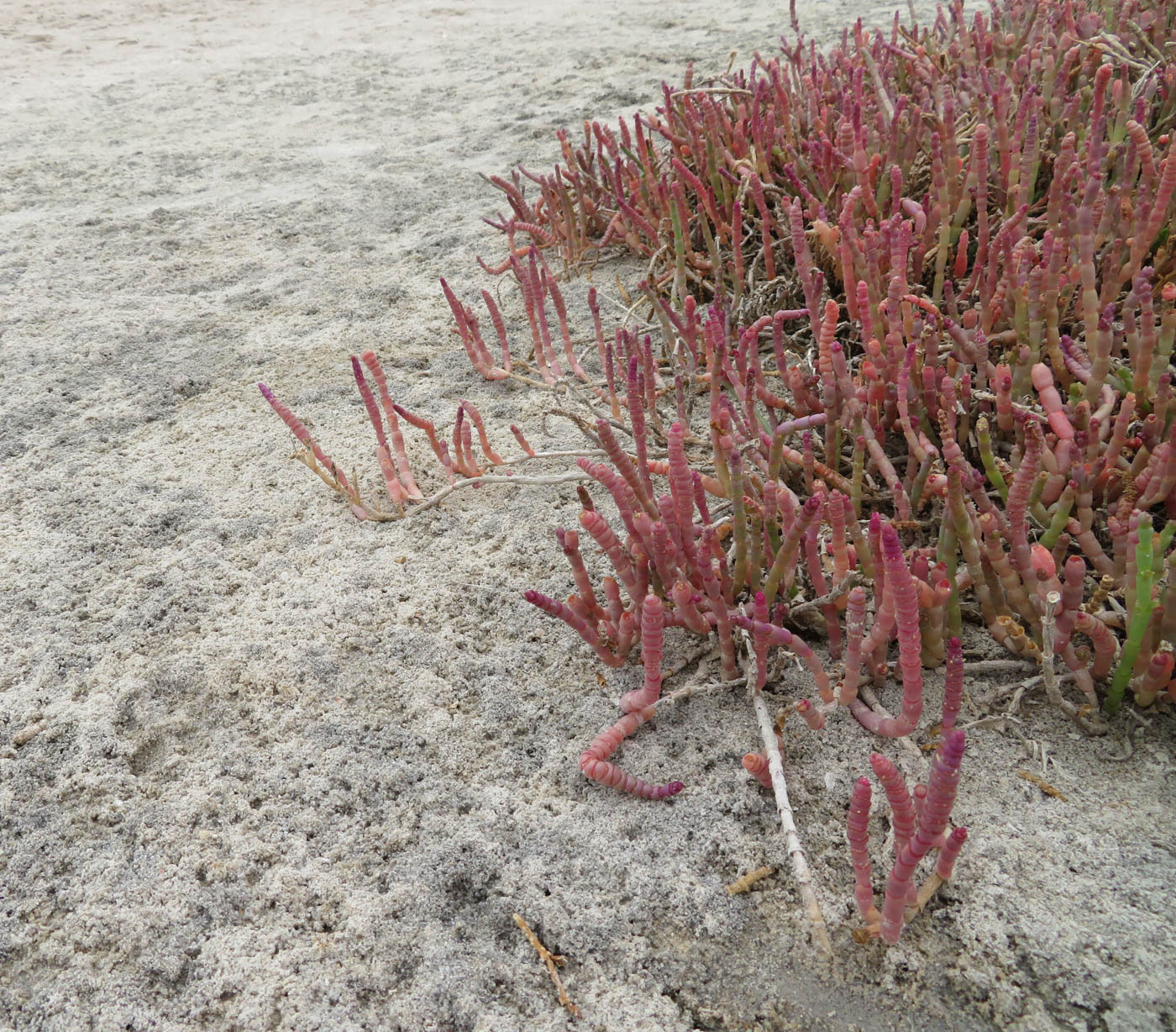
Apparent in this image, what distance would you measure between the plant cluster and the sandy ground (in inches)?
3.9

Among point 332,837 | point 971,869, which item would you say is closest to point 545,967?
point 332,837

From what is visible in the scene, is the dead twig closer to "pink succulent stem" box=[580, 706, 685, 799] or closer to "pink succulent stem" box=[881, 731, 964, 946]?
"pink succulent stem" box=[580, 706, 685, 799]

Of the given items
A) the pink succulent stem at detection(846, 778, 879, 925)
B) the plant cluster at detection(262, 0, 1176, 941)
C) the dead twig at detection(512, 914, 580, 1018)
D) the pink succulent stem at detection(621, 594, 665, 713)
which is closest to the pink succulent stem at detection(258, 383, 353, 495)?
the plant cluster at detection(262, 0, 1176, 941)

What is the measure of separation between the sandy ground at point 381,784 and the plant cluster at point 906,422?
0.10m

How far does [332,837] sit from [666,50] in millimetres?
5900

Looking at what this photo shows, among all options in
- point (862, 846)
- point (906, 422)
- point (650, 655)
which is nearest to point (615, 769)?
point (650, 655)

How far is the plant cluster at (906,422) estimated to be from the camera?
4.22 feet

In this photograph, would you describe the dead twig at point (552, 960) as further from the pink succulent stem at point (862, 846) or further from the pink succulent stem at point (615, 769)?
the pink succulent stem at point (862, 846)

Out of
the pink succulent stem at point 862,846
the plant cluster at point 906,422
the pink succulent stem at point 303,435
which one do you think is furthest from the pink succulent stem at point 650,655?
the pink succulent stem at point 303,435

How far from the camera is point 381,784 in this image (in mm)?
1455

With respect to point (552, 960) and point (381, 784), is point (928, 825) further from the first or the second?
point (381, 784)

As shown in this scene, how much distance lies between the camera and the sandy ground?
1139 mm

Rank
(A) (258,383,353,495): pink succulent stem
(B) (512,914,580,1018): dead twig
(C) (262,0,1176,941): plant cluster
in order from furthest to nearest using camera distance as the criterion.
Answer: (A) (258,383,353,495): pink succulent stem → (C) (262,0,1176,941): plant cluster → (B) (512,914,580,1018): dead twig

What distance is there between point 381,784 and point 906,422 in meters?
1.08
